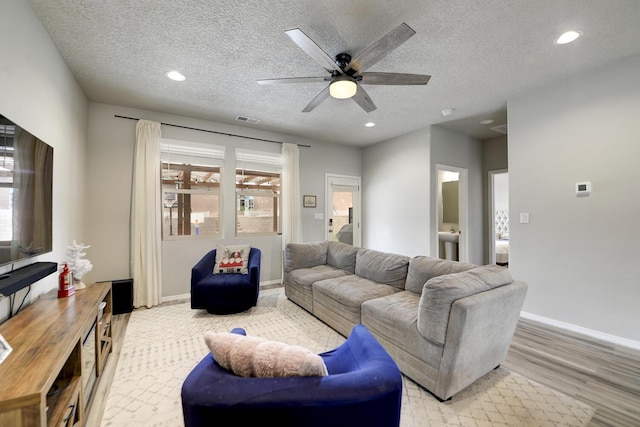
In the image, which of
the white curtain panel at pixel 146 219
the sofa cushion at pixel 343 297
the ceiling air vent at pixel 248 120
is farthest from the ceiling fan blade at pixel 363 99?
the white curtain panel at pixel 146 219

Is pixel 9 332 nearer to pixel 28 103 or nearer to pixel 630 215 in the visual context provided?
pixel 28 103

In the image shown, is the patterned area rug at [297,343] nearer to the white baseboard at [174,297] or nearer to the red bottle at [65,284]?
the red bottle at [65,284]

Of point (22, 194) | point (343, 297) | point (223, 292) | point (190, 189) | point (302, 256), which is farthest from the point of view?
point (190, 189)

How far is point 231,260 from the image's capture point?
3.60 m

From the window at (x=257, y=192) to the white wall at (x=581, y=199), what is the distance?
3633 millimetres

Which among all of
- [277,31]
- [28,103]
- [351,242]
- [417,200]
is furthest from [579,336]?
[28,103]

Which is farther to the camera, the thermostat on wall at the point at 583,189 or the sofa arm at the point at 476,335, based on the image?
the thermostat on wall at the point at 583,189

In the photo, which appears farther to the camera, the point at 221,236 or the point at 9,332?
the point at 221,236

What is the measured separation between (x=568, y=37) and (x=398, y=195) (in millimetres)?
3062

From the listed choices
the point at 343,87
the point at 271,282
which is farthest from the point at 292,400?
the point at 271,282

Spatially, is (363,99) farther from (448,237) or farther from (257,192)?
(448,237)

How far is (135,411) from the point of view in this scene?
1.68 meters

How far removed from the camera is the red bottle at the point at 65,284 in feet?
→ 6.56

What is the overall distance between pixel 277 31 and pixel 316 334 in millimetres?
2847
